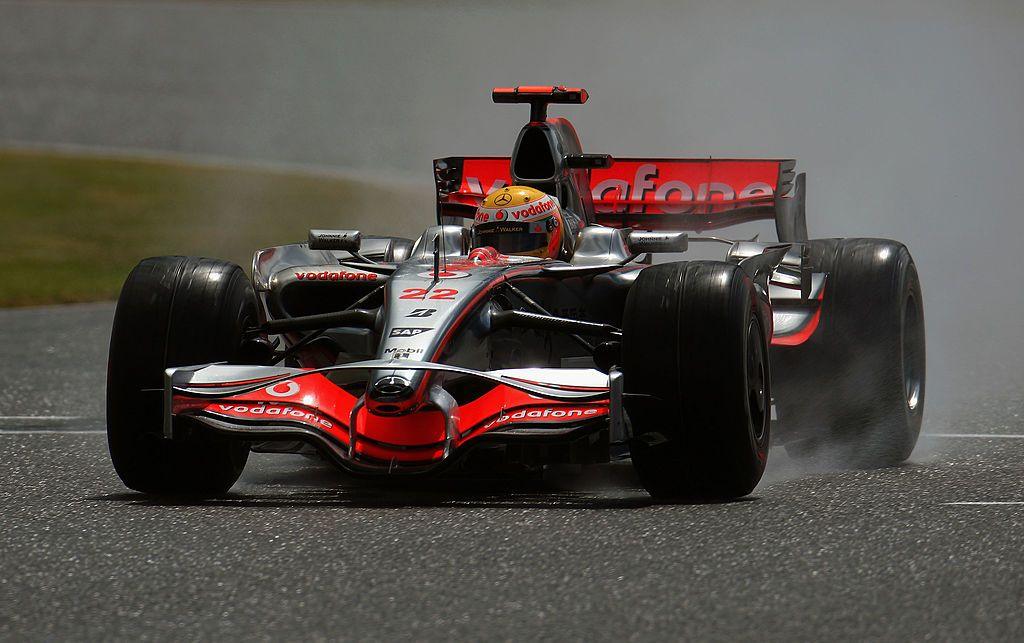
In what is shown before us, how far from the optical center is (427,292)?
688 centimetres

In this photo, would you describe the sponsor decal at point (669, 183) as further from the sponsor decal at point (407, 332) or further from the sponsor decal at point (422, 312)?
the sponsor decal at point (407, 332)

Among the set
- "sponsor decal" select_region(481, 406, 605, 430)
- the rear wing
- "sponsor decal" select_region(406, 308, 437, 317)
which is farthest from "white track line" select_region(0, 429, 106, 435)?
"sponsor decal" select_region(481, 406, 605, 430)

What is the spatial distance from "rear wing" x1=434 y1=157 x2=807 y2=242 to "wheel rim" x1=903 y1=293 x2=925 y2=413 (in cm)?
113

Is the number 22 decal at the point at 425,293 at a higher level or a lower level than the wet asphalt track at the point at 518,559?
higher

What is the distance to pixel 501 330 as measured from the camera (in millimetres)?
7301

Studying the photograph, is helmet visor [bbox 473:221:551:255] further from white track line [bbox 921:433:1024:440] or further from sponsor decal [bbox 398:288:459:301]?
white track line [bbox 921:433:1024:440]

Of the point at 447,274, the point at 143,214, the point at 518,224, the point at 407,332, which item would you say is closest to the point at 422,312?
the point at 407,332

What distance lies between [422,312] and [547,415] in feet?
2.66

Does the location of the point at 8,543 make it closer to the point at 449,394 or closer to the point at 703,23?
the point at 449,394

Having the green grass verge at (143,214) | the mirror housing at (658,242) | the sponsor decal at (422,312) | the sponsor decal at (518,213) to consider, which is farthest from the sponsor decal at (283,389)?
the green grass verge at (143,214)

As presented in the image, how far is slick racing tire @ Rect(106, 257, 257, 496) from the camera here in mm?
6645

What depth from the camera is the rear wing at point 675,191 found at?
31.3ft

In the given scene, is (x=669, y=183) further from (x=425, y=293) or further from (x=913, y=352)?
(x=425, y=293)

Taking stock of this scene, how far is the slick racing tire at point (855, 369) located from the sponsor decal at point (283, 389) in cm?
270
